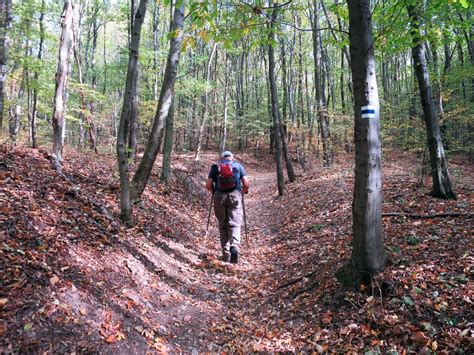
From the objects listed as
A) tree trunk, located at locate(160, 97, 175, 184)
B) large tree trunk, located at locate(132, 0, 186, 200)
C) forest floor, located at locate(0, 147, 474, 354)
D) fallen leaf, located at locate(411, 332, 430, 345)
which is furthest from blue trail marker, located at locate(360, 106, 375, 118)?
tree trunk, located at locate(160, 97, 175, 184)

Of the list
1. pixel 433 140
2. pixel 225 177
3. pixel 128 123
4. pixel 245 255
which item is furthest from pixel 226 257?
pixel 433 140

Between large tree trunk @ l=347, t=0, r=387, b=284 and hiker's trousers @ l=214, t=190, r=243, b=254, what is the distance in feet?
11.1

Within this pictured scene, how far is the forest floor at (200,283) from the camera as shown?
3250 millimetres

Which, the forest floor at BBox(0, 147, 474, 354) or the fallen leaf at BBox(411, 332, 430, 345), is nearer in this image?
the fallen leaf at BBox(411, 332, 430, 345)

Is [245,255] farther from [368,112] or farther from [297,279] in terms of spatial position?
[368,112]

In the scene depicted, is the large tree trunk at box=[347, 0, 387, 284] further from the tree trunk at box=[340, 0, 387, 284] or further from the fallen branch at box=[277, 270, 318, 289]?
the fallen branch at box=[277, 270, 318, 289]

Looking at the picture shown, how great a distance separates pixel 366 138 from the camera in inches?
159

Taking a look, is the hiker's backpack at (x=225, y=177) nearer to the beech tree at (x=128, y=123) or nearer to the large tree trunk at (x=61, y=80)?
the beech tree at (x=128, y=123)

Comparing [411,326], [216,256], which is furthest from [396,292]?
[216,256]

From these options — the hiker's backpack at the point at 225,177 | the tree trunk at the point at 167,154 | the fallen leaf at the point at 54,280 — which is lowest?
the fallen leaf at the point at 54,280

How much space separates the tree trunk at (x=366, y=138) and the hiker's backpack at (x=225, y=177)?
11.3ft

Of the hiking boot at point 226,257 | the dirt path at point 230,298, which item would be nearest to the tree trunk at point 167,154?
the dirt path at point 230,298

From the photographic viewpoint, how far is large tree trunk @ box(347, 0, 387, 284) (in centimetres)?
403

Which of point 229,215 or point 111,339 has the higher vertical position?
point 229,215
